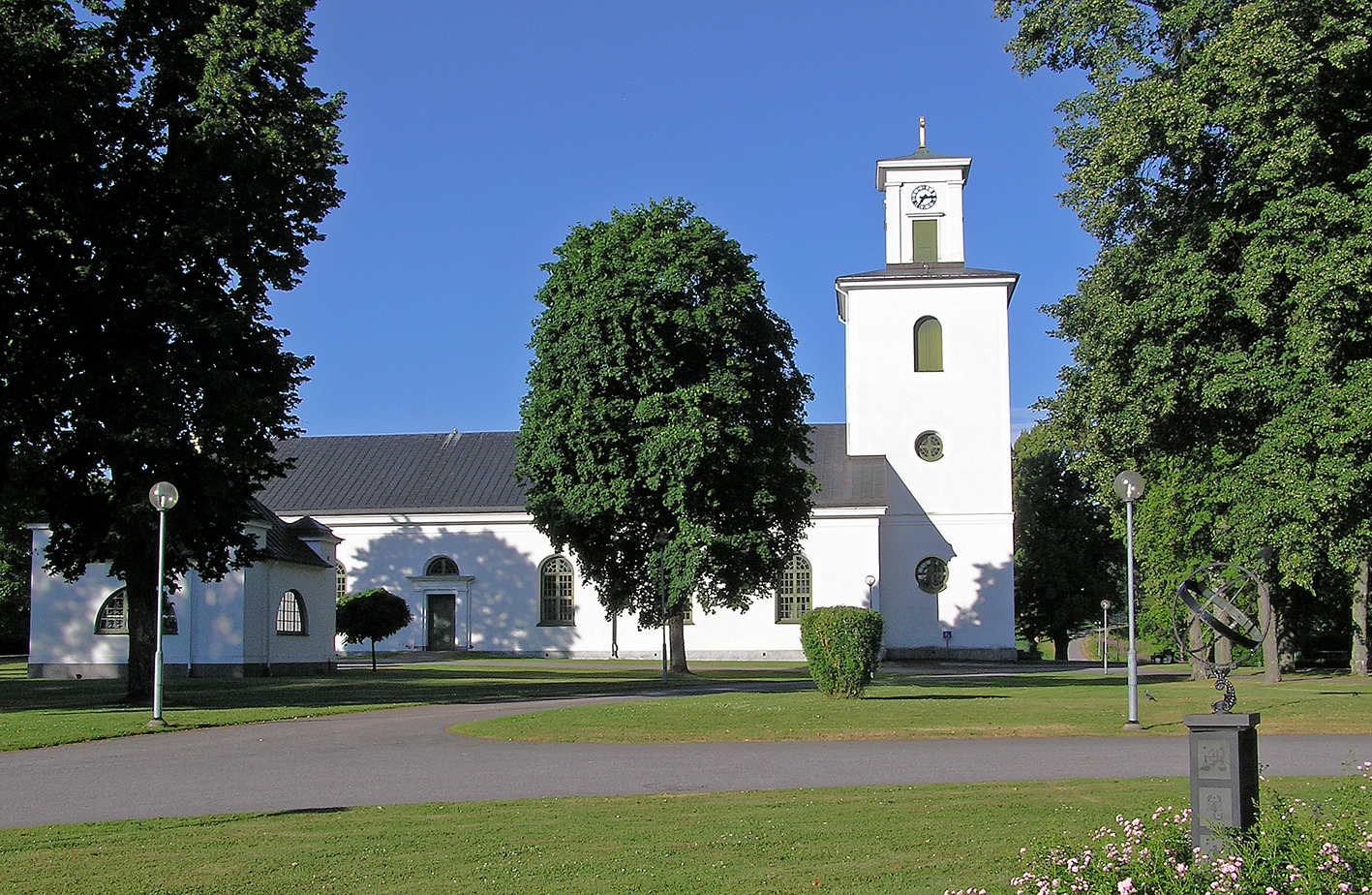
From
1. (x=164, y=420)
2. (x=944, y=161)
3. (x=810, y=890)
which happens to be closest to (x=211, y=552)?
(x=164, y=420)

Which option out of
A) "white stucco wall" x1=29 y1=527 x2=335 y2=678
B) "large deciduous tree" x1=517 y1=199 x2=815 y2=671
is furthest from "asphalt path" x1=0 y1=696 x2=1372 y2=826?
"white stucco wall" x1=29 y1=527 x2=335 y2=678

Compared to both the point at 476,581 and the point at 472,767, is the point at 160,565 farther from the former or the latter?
the point at 476,581

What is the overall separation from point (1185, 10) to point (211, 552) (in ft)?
73.6

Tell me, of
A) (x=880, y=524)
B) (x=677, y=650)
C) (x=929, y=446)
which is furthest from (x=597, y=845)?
(x=929, y=446)

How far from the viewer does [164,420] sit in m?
23.4

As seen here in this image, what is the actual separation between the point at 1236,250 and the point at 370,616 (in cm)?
3294

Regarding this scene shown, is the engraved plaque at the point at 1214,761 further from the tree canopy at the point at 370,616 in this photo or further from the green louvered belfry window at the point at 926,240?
the green louvered belfry window at the point at 926,240

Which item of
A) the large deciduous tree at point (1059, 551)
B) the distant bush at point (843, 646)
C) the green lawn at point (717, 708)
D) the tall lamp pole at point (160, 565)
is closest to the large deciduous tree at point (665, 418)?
the green lawn at point (717, 708)

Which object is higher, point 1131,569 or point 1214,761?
point 1131,569

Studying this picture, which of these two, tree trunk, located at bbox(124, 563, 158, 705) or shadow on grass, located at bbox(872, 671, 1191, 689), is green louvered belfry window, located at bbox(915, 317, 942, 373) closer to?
shadow on grass, located at bbox(872, 671, 1191, 689)

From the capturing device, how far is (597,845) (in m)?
9.09

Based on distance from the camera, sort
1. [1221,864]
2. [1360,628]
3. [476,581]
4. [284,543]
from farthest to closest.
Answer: [476,581] → [284,543] → [1360,628] → [1221,864]

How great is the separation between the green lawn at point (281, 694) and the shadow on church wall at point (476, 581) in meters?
10.6

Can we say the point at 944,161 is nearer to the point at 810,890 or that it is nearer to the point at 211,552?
the point at 211,552
